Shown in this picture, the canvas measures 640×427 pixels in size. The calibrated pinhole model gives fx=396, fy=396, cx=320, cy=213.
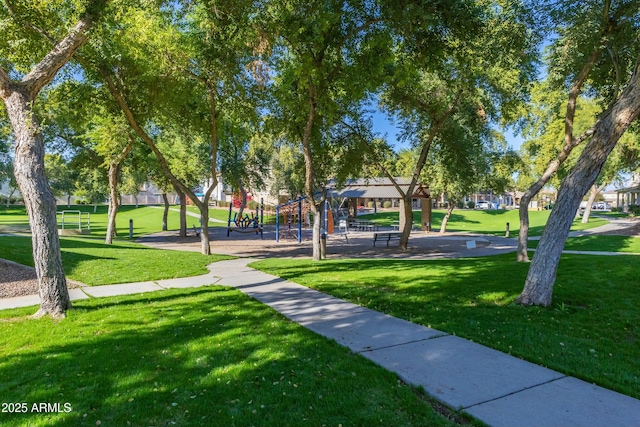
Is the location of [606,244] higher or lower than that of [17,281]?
lower

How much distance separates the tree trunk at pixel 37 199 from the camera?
6.00 m

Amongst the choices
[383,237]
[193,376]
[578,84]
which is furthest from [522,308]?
[383,237]

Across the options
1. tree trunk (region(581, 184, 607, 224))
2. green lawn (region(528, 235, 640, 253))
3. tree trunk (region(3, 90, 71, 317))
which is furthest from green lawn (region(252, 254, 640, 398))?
tree trunk (region(581, 184, 607, 224))

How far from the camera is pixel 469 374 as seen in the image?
406 centimetres

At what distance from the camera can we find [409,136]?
18.3 m

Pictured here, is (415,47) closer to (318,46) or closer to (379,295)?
(318,46)

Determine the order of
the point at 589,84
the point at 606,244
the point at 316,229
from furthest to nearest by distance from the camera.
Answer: the point at 606,244, the point at 316,229, the point at 589,84

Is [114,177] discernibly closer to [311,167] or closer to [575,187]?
[311,167]

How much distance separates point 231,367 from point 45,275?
4.01 metres

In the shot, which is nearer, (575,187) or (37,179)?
(37,179)

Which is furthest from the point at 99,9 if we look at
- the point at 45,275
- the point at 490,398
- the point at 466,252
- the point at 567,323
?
the point at 466,252

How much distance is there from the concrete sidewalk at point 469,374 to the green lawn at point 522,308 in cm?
31

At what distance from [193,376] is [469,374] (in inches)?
110

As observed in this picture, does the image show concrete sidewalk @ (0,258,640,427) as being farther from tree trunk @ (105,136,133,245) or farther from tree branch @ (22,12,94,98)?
tree trunk @ (105,136,133,245)
